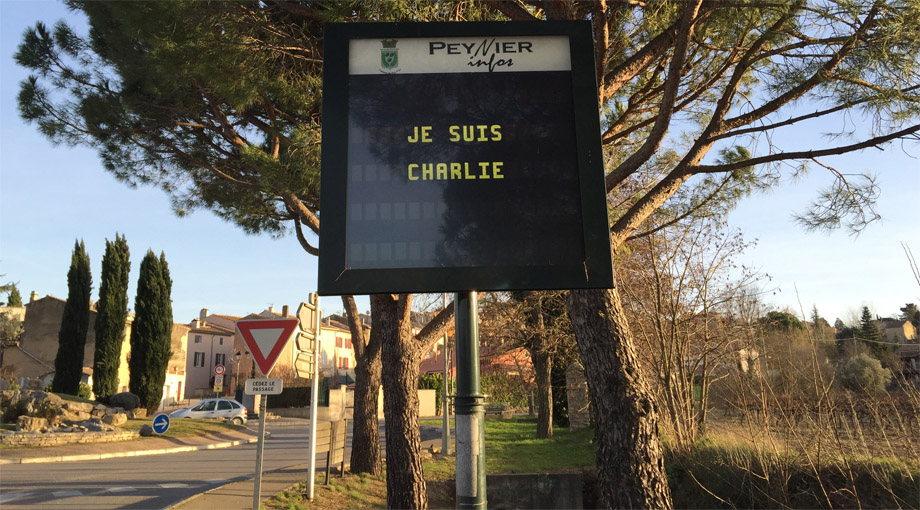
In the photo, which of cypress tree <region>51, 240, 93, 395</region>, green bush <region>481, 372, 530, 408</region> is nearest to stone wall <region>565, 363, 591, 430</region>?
green bush <region>481, 372, 530, 408</region>

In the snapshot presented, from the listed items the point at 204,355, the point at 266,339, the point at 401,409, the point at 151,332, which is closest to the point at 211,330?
the point at 204,355

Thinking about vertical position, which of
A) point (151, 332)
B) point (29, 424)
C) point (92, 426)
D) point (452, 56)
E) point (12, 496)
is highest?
point (151, 332)

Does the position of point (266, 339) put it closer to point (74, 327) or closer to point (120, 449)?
point (120, 449)

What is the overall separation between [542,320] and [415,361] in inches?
421

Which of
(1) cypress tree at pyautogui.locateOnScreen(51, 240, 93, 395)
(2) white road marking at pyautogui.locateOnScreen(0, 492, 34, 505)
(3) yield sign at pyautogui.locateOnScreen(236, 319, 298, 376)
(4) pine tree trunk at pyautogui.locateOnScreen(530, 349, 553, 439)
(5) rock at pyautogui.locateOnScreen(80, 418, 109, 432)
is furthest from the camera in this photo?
(1) cypress tree at pyautogui.locateOnScreen(51, 240, 93, 395)

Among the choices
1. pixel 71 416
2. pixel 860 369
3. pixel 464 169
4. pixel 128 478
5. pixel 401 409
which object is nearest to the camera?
pixel 464 169

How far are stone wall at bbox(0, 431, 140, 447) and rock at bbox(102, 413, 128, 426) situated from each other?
196 cm

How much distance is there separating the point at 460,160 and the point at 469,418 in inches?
52.3

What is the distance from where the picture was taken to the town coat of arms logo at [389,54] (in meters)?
3.31

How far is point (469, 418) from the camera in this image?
296 centimetres

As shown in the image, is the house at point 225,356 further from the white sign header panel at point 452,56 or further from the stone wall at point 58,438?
the white sign header panel at point 452,56

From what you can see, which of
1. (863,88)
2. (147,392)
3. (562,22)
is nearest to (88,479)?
(562,22)

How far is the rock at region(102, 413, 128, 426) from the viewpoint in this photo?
19.6m

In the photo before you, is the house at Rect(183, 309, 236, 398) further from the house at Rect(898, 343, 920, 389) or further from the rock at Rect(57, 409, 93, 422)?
the house at Rect(898, 343, 920, 389)
